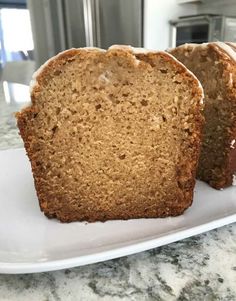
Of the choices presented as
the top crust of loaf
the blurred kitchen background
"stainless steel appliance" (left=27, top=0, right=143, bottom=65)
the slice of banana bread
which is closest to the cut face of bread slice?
the top crust of loaf

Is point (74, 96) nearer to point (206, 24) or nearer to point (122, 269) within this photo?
point (122, 269)

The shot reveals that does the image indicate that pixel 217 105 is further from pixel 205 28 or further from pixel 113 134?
pixel 205 28

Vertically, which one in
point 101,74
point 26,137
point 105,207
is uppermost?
point 101,74

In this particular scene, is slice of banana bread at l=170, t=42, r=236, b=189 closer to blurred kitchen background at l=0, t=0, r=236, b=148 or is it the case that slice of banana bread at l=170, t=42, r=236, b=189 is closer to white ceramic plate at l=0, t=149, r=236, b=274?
white ceramic plate at l=0, t=149, r=236, b=274

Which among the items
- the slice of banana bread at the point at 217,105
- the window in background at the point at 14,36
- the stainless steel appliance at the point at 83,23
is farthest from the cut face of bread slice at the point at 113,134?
the window in background at the point at 14,36

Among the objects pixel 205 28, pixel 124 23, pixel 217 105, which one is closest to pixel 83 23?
pixel 124 23

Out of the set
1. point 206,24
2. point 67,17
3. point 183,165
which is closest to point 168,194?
point 183,165
